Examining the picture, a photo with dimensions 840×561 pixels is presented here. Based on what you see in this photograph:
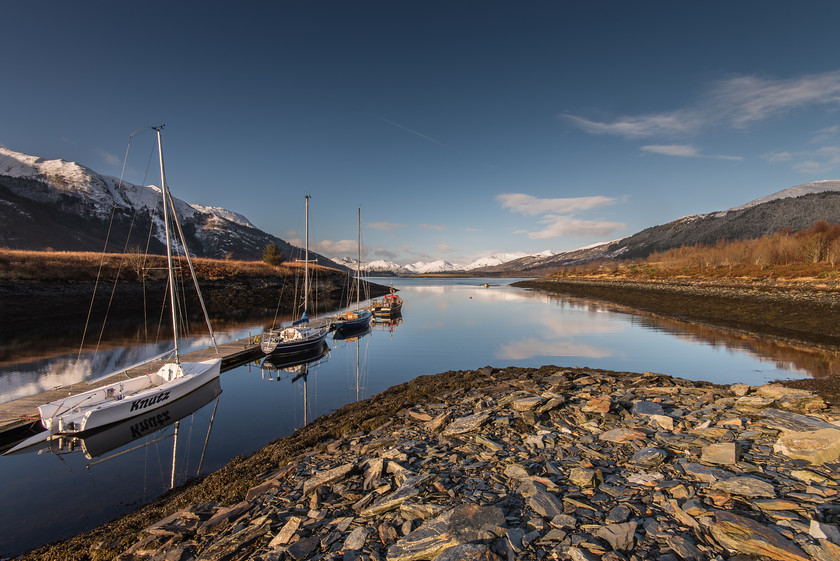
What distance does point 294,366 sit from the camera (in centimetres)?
2997

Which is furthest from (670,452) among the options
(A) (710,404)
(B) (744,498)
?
(A) (710,404)

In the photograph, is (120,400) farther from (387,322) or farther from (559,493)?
(387,322)

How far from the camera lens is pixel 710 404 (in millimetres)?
12266

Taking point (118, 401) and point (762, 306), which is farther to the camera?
point (762, 306)

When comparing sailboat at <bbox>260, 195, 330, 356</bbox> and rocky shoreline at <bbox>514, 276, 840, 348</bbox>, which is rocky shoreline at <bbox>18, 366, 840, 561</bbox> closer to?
sailboat at <bbox>260, 195, 330, 356</bbox>

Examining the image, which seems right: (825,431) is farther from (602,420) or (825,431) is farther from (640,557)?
(640,557)

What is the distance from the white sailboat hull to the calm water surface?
78 centimetres

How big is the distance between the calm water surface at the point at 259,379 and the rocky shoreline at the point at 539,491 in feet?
7.84

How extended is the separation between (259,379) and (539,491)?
2378cm

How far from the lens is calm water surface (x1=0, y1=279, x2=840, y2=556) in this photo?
11992 millimetres

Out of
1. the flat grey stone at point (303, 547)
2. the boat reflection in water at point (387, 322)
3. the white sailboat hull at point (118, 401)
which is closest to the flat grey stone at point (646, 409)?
the flat grey stone at point (303, 547)

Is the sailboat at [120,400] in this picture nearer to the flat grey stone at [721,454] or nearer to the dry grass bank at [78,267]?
the flat grey stone at [721,454]

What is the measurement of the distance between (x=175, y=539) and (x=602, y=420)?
11.2m

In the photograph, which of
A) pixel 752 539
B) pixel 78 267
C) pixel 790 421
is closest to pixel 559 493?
pixel 752 539
